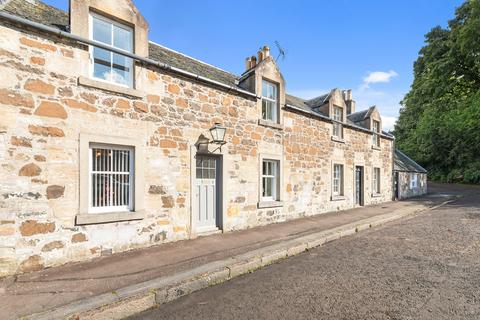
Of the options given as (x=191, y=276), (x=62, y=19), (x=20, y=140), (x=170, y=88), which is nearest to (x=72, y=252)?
(x=20, y=140)

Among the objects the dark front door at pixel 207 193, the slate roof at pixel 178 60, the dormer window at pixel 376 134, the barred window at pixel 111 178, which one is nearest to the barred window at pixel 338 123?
the dormer window at pixel 376 134

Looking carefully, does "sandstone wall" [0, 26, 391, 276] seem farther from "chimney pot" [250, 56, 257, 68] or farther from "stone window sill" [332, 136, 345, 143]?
"stone window sill" [332, 136, 345, 143]

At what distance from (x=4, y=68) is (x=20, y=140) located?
4.45 feet

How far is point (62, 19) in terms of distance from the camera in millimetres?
6379

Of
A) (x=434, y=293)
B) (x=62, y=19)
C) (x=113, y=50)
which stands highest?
(x=62, y=19)

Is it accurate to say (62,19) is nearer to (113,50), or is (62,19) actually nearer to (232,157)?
(113,50)

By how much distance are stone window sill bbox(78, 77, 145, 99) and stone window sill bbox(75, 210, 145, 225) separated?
9.25 feet

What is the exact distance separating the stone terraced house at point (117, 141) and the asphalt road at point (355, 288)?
112 inches

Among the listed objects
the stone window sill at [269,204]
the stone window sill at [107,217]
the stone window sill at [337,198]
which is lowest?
the stone window sill at [337,198]

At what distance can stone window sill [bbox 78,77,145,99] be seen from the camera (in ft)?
18.7

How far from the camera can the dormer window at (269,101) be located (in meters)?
9.78

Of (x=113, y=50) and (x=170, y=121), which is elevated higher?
(x=113, y=50)

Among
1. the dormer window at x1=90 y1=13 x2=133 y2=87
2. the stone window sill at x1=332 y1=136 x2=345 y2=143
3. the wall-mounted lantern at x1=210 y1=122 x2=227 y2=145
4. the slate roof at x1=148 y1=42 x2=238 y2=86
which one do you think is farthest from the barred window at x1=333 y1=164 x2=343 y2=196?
the dormer window at x1=90 y1=13 x2=133 y2=87

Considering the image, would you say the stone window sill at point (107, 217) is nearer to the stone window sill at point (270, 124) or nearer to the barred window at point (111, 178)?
the barred window at point (111, 178)
